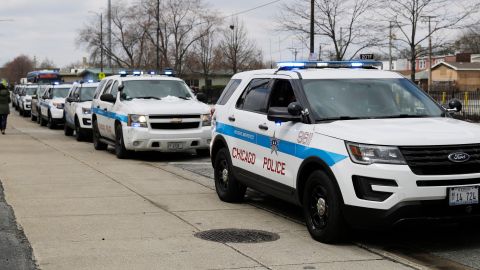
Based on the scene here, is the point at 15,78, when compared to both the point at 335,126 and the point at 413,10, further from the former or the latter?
the point at 335,126

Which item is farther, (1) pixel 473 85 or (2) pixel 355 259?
(1) pixel 473 85

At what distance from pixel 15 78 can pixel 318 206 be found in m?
156

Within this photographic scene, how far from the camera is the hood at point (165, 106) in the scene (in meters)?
13.8

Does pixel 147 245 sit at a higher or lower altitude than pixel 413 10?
lower

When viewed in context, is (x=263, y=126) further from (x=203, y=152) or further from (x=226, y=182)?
(x=203, y=152)

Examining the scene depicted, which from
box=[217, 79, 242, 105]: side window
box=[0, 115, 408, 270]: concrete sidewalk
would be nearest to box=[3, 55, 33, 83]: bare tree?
box=[0, 115, 408, 270]: concrete sidewalk

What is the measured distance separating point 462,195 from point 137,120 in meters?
9.16

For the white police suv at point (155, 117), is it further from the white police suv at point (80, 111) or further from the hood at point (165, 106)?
the white police suv at point (80, 111)

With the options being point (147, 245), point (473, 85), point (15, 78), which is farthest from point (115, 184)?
point (15, 78)

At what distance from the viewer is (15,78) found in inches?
5969

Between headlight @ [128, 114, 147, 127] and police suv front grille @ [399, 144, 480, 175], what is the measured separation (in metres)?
8.80

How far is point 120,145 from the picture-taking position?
14.5 m

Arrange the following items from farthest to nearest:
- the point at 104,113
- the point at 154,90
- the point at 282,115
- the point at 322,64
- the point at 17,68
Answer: the point at 17,68 → the point at 104,113 → the point at 154,90 → the point at 322,64 → the point at 282,115

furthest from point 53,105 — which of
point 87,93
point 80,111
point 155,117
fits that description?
point 155,117
